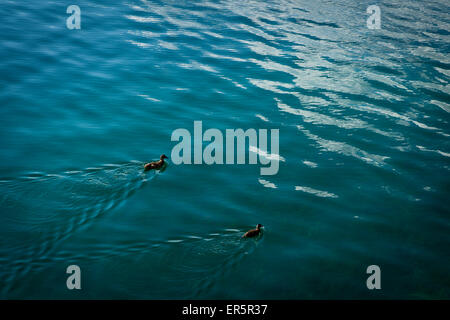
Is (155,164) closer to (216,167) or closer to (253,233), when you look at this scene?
(216,167)

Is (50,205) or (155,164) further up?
(155,164)

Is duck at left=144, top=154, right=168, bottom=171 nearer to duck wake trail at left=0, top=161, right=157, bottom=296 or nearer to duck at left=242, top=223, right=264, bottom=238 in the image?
duck wake trail at left=0, top=161, right=157, bottom=296

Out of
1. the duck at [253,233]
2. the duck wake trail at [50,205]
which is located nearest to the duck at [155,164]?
the duck wake trail at [50,205]

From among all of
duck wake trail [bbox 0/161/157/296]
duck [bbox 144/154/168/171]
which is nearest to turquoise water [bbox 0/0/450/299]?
duck wake trail [bbox 0/161/157/296]

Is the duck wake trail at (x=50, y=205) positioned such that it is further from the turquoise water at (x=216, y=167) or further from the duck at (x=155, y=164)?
the duck at (x=155, y=164)

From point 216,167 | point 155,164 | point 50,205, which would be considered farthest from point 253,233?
point 50,205

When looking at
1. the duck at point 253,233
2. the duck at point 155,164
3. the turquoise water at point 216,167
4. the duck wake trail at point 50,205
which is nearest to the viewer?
the duck wake trail at point 50,205

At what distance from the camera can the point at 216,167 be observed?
13.9 m

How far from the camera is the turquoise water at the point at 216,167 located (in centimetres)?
970

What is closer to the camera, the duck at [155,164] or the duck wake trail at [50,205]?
the duck wake trail at [50,205]

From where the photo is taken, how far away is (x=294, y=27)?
94.7 feet

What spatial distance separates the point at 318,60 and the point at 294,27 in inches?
275

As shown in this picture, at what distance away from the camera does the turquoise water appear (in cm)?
970

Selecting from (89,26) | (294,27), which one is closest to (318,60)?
(294,27)
